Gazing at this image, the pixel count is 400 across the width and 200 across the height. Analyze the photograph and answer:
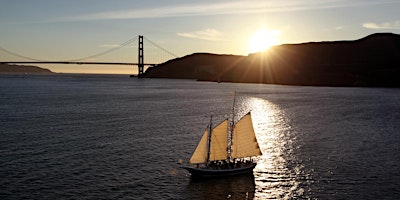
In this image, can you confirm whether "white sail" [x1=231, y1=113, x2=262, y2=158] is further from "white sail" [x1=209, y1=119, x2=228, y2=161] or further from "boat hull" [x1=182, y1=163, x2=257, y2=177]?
"boat hull" [x1=182, y1=163, x2=257, y2=177]

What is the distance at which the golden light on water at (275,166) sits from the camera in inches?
1360

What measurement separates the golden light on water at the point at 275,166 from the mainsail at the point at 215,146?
404 centimetres

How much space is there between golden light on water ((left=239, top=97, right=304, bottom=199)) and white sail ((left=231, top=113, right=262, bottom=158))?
81.6 inches

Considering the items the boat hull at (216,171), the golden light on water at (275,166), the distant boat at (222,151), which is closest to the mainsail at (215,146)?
the distant boat at (222,151)

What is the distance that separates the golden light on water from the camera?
34.5 meters

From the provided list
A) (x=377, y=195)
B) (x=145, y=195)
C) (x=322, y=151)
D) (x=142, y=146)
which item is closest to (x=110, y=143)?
(x=142, y=146)

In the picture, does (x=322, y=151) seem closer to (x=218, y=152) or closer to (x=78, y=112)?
(x=218, y=152)

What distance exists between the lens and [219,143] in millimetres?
39438

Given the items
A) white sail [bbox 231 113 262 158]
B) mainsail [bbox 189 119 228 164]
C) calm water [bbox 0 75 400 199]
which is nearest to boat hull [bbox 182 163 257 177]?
calm water [bbox 0 75 400 199]

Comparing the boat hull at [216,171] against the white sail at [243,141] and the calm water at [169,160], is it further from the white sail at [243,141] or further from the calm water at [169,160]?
the white sail at [243,141]

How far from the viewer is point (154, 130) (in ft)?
205

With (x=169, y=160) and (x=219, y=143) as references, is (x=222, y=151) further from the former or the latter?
(x=169, y=160)

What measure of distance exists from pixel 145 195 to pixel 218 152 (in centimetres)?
981

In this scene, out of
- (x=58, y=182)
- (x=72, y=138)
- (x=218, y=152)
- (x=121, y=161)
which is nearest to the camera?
(x=58, y=182)
